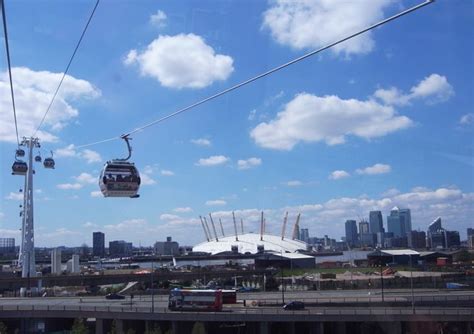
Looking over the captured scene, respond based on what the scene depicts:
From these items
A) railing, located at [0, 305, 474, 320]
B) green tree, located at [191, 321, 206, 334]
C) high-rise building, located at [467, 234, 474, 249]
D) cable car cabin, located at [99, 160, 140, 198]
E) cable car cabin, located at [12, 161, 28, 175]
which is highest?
cable car cabin, located at [12, 161, 28, 175]

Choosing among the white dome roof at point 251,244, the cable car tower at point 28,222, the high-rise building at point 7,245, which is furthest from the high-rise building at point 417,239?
the high-rise building at point 7,245

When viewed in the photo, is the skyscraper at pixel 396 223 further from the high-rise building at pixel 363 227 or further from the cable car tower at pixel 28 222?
the cable car tower at pixel 28 222

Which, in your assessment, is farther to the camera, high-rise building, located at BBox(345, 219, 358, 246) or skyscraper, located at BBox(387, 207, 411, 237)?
high-rise building, located at BBox(345, 219, 358, 246)

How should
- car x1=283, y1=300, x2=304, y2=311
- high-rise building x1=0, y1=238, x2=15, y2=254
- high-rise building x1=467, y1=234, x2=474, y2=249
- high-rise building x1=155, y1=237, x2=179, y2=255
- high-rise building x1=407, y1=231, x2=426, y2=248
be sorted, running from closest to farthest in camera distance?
1. car x1=283, y1=300, x2=304, y2=311
2. high-rise building x1=467, y1=234, x2=474, y2=249
3. high-rise building x1=407, y1=231, x2=426, y2=248
4. high-rise building x1=155, y1=237, x2=179, y2=255
5. high-rise building x1=0, y1=238, x2=15, y2=254

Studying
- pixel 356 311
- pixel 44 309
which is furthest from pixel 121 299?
pixel 356 311

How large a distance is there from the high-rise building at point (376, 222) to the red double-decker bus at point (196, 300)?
6623 cm

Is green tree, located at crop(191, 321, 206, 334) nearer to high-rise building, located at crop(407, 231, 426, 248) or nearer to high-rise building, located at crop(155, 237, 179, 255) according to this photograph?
high-rise building, located at crop(407, 231, 426, 248)

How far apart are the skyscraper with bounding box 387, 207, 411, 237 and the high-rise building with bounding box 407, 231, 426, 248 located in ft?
11.3

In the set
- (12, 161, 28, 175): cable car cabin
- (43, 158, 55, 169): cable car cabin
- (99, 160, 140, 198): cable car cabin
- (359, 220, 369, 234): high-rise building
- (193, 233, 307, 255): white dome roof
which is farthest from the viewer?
(193, 233, 307, 255): white dome roof

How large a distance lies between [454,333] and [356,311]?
6.01 m

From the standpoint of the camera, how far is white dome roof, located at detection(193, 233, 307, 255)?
148m

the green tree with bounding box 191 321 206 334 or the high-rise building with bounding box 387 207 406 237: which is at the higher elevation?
the high-rise building with bounding box 387 207 406 237

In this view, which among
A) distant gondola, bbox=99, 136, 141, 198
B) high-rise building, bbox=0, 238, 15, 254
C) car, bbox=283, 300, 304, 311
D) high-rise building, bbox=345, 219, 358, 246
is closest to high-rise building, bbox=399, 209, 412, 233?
high-rise building, bbox=345, 219, 358, 246

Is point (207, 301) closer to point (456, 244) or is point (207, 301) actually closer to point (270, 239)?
point (456, 244)
